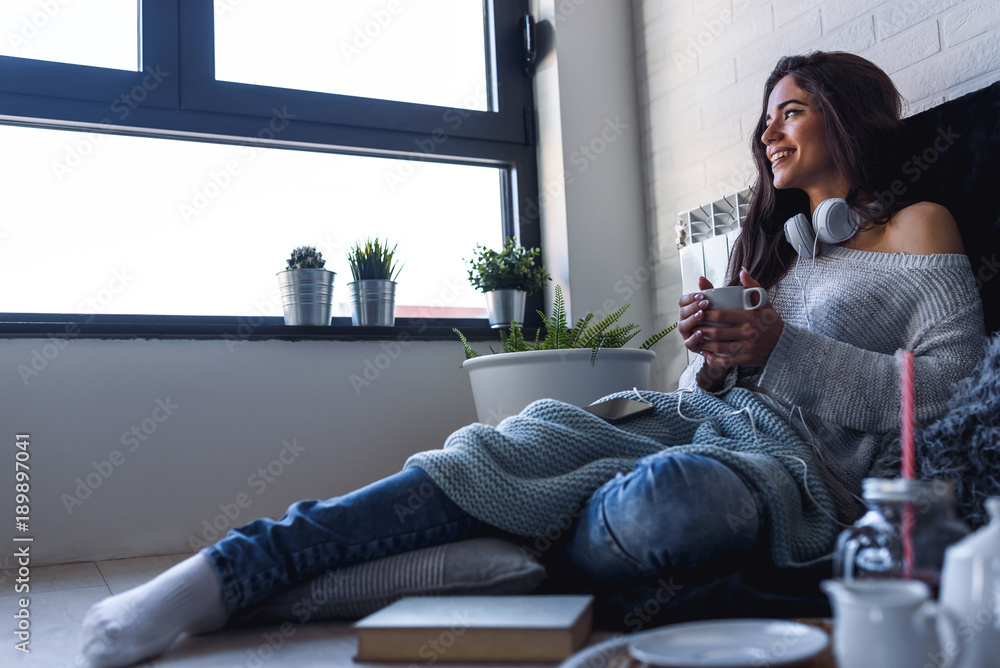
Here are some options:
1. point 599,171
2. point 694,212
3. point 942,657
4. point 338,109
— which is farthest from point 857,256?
point 338,109

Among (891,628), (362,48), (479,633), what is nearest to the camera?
(891,628)

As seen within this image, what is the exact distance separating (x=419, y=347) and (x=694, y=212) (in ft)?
2.69

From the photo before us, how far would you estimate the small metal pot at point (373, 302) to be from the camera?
2.21m

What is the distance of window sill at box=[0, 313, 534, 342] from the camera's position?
6.09 feet

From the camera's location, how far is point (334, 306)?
227 centimetres
